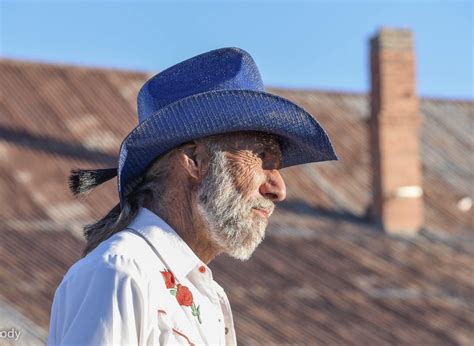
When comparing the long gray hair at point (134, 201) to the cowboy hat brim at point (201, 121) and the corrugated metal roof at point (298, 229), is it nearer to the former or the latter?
the cowboy hat brim at point (201, 121)

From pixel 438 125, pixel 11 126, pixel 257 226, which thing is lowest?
pixel 438 125

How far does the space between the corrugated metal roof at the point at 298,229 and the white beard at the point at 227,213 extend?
284 inches

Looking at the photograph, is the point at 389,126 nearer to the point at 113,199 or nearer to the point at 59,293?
the point at 113,199

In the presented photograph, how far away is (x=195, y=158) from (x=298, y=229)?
39.3ft

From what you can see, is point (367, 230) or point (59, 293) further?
point (367, 230)

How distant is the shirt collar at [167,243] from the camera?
3.79 metres

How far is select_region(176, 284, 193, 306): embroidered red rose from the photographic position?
147 inches

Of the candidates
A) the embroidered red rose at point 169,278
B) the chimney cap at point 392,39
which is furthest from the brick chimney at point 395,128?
the embroidered red rose at point 169,278

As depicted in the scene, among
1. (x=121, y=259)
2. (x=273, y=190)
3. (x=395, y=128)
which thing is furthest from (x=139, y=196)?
(x=395, y=128)

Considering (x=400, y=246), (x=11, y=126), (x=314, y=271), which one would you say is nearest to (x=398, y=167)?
(x=400, y=246)

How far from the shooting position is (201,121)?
3898 mm

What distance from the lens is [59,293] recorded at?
3.52 m

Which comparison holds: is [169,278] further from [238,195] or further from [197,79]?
[197,79]

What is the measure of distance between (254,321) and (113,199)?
2890 millimetres
